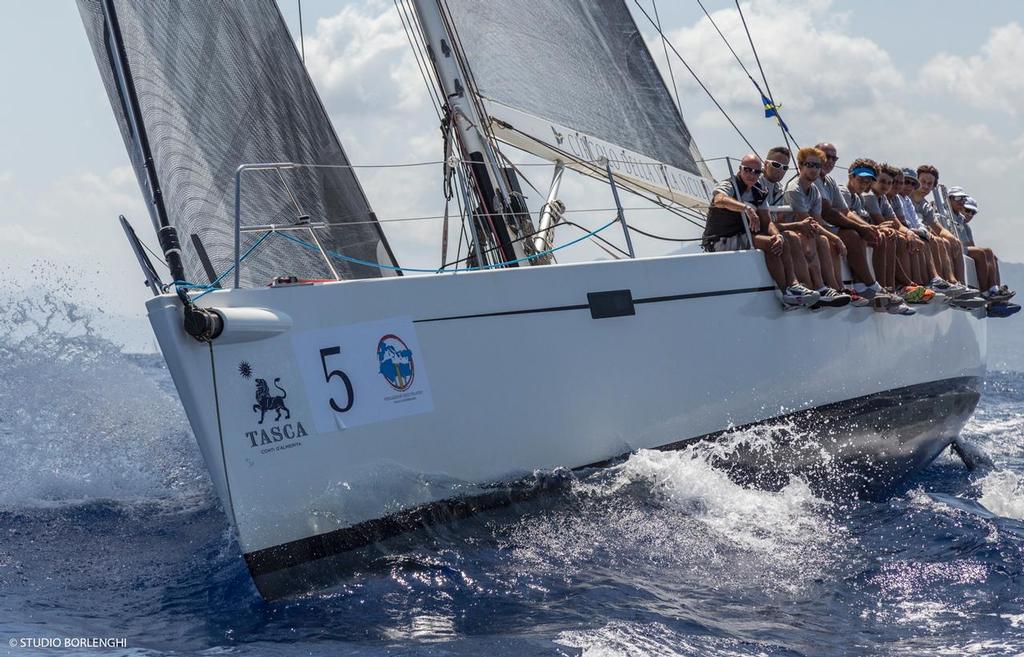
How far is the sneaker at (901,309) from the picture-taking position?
7.42 m

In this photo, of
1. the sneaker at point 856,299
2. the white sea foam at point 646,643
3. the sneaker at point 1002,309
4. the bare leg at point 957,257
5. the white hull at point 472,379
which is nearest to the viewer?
the white sea foam at point 646,643

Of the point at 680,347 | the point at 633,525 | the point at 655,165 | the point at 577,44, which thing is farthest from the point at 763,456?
the point at 577,44

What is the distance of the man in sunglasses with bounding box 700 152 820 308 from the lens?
6.69m

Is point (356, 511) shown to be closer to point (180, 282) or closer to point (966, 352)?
point (180, 282)

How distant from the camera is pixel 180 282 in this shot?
4527 millimetres

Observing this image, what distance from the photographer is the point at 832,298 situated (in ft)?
22.0

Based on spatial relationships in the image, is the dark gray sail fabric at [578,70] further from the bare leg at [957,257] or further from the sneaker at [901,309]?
the bare leg at [957,257]

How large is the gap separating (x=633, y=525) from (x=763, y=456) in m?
1.49

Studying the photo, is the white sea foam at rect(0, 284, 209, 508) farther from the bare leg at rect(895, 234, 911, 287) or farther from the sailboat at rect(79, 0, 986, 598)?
the bare leg at rect(895, 234, 911, 287)

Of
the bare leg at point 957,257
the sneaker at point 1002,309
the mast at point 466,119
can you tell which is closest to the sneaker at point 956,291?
the bare leg at point 957,257

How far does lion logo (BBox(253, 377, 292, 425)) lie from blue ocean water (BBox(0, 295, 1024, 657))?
0.73m

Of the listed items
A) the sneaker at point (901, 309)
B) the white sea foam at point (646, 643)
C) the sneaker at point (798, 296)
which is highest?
the sneaker at point (798, 296)

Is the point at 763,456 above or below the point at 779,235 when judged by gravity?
below

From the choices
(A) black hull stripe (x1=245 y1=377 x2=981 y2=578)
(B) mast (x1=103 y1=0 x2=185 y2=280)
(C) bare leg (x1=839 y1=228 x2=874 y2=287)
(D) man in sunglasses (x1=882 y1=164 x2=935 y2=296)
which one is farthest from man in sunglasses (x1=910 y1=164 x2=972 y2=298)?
(B) mast (x1=103 y1=0 x2=185 y2=280)
